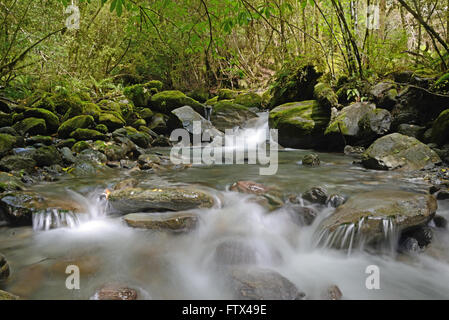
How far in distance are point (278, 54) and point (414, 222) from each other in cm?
1090

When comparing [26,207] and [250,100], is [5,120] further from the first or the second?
[250,100]

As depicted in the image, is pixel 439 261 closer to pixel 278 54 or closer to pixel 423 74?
pixel 423 74

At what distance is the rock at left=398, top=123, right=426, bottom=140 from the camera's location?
229 inches

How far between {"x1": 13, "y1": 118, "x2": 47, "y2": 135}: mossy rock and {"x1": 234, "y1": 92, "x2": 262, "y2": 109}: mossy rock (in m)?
7.29

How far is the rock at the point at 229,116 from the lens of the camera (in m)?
10.2

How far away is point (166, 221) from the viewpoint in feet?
10.4

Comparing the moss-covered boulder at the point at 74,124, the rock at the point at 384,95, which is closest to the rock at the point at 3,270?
the moss-covered boulder at the point at 74,124

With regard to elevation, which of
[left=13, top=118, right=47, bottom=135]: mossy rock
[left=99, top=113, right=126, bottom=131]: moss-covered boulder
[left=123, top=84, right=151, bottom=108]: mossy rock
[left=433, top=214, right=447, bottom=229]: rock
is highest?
[left=123, top=84, right=151, bottom=108]: mossy rock

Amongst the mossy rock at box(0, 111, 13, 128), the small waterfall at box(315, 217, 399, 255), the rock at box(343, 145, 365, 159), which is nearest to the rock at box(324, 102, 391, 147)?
the rock at box(343, 145, 365, 159)

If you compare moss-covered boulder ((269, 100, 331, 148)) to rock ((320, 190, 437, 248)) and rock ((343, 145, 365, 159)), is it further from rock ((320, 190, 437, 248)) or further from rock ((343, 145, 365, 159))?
rock ((320, 190, 437, 248))

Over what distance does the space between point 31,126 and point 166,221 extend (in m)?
5.70

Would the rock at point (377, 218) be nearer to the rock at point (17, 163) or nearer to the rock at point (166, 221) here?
the rock at point (166, 221)

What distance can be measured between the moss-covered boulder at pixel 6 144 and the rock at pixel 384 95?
8430 millimetres
